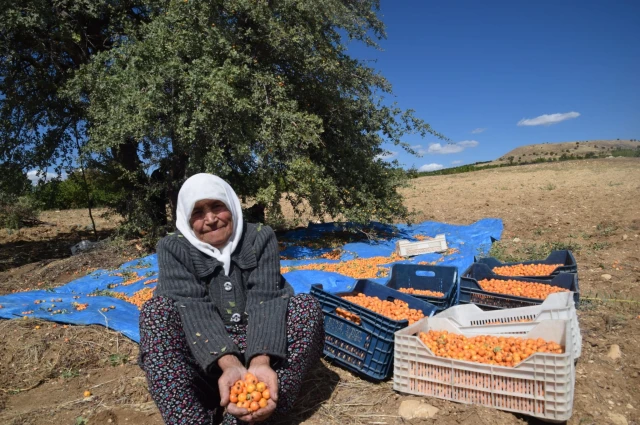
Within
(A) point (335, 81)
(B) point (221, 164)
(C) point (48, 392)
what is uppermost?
(A) point (335, 81)

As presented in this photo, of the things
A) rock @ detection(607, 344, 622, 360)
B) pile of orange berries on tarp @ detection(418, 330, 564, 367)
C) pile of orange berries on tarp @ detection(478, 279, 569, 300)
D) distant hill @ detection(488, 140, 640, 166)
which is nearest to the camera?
pile of orange berries on tarp @ detection(418, 330, 564, 367)

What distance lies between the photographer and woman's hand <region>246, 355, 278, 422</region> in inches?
85.3

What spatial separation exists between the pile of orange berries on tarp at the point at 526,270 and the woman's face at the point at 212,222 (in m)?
3.48

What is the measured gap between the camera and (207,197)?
2.59m

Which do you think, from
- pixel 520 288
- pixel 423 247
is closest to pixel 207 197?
pixel 520 288

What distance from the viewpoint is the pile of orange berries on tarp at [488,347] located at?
2721 mm

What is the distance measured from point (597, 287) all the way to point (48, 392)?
218 inches

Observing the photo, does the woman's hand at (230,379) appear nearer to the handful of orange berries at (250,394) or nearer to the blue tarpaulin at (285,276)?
the handful of orange berries at (250,394)

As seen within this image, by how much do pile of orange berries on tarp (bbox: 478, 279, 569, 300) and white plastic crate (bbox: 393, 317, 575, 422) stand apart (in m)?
1.18

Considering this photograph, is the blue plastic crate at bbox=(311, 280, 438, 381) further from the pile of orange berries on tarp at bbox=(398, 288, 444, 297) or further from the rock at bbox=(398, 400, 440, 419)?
the pile of orange berries on tarp at bbox=(398, 288, 444, 297)

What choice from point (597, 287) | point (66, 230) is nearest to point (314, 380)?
point (597, 287)

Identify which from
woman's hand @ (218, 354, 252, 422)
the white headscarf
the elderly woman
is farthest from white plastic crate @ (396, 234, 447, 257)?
woman's hand @ (218, 354, 252, 422)

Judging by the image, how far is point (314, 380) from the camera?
3236mm

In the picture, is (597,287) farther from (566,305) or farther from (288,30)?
(288,30)
